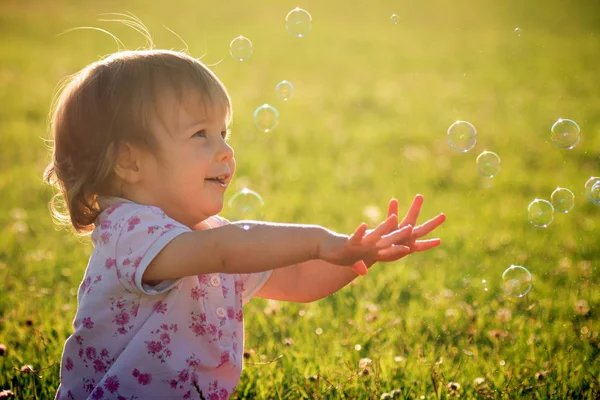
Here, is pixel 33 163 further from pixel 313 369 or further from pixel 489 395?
pixel 489 395

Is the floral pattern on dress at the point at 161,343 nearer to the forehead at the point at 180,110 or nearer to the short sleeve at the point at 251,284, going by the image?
the short sleeve at the point at 251,284

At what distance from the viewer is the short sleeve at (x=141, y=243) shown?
2.50 metres

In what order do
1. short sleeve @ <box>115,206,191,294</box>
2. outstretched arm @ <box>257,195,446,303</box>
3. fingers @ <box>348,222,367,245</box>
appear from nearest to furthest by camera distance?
1. fingers @ <box>348,222,367,245</box>
2. short sleeve @ <box>115,206,191,294</box>
3. outstretched arm @ <box>257,195,446,303</box>

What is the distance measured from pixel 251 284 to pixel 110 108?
895mm

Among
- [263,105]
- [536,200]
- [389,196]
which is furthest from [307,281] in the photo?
[389,196]

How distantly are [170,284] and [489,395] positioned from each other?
4.49 feet

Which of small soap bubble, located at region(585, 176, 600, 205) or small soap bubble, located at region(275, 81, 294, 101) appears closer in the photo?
small soap bubble, located at region(585, 176, 600, 205)

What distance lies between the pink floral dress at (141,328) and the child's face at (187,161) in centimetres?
12

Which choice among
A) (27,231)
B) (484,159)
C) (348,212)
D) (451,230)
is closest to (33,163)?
(27,231)

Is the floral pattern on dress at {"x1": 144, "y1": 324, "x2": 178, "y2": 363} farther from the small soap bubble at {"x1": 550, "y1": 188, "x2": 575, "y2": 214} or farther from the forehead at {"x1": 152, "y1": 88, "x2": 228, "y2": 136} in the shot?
the small soap bubble at {"x1": 550, "y1": 188, "x2": 575, "y2": 214}

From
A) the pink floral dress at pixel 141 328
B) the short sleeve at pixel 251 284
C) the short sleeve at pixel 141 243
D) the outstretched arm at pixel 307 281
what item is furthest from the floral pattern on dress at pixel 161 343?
the outstretched arm at pixel 307 281

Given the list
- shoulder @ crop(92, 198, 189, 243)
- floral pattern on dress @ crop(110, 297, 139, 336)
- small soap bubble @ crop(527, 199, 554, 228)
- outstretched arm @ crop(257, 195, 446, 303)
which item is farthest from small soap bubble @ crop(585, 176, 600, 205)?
floral pattern on dress @ crop(110, 297, 139, 336)

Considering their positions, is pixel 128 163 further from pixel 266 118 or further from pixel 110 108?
pixel 266 118

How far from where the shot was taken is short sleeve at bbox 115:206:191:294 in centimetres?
250
